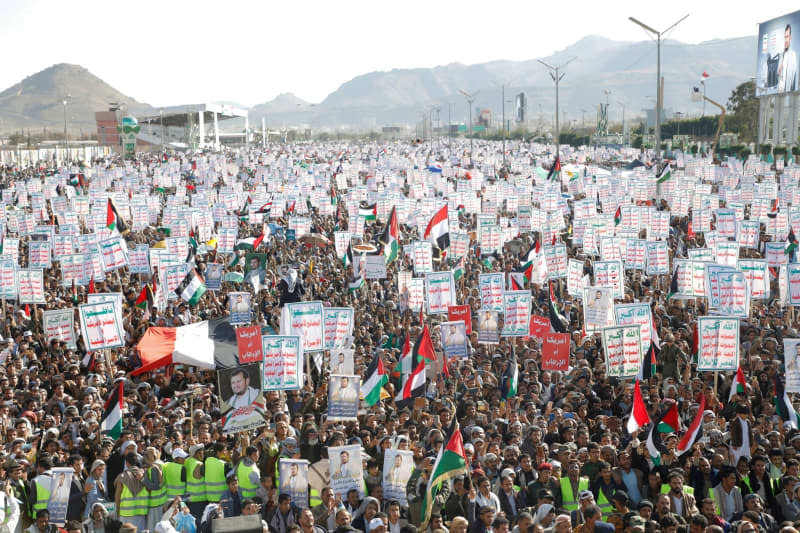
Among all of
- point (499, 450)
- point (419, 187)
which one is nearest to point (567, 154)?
point (419, 187)

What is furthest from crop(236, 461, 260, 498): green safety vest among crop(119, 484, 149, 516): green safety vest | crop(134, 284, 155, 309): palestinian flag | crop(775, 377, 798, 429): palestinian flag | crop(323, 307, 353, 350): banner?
crop(134, 284, 155, 309): palestinian flag

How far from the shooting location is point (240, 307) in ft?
53.3

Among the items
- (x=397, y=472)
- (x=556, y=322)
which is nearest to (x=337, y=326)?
(x=556, y=322)

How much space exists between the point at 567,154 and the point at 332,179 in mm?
25604

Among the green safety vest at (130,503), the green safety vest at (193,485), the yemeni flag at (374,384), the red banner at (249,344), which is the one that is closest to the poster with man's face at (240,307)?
the red banner at (249,344)

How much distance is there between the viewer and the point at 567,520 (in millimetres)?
7332

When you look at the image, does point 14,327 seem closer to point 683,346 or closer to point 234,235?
point 234,235

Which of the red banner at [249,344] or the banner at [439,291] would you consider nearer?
the red banner at [249,344]

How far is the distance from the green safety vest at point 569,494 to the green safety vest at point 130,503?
370 centimetres

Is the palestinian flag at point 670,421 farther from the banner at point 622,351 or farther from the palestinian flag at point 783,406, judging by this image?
the banner at point 622,351

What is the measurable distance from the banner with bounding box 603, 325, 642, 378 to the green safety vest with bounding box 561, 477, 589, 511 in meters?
3.93

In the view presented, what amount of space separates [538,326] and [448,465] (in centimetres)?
630

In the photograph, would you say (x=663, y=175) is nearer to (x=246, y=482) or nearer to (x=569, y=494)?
(x=569, y=494)

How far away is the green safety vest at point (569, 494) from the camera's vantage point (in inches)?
338
